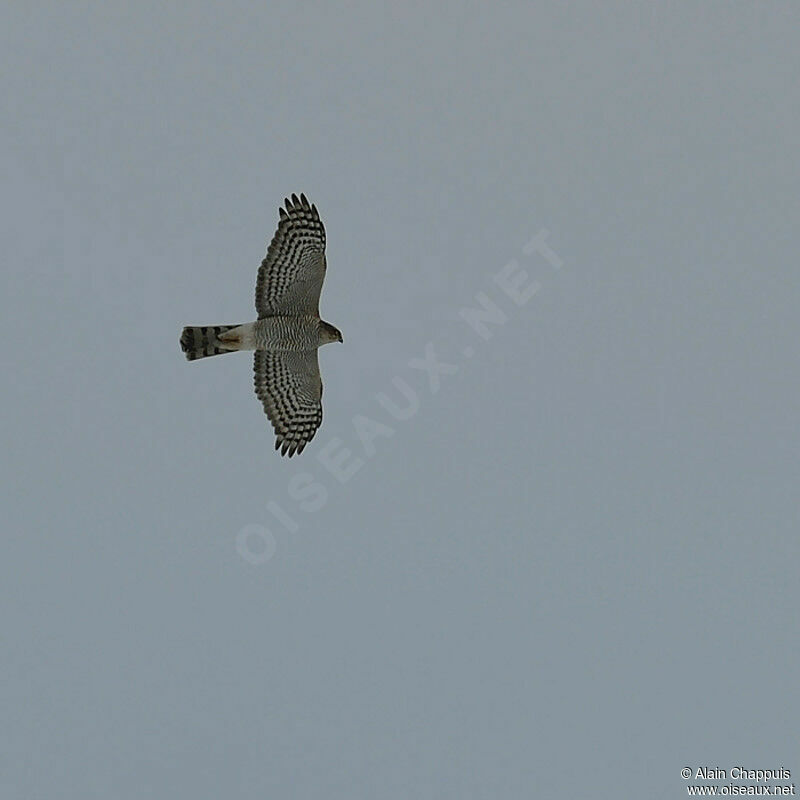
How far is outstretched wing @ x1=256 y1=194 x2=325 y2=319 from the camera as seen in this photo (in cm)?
2484

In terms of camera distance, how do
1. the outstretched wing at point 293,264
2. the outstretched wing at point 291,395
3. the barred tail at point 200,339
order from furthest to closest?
1. the outstretched wing at point 291,395
2. the barred tail at point 200,339
3. the outstretched wing at point 293,264

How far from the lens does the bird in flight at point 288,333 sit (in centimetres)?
2488

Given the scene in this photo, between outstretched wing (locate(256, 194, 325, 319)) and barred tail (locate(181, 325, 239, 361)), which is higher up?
outstretched wing (locate(256, 194, 325, 319))

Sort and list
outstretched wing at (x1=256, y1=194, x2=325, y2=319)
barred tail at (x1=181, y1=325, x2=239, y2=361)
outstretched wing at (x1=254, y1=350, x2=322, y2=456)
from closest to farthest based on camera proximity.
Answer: outstretched wing at (x1=256, y1=194, x2=325, y2=319), barred tail at (x1=181, y1=325, x2=239, y2=361), outstretched wing at (x1=254, y1=350, x2=322, y2=456)

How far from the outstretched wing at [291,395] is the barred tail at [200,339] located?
922 mm

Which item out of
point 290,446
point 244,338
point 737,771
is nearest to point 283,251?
point 244,338

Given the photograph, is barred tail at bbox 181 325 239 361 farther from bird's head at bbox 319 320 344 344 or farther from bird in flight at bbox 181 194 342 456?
bird's head at bbox 319 320 344 344

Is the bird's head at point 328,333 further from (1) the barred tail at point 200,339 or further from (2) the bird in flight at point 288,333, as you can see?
(1) the barred tail at point 200,339

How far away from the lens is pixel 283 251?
24.9 meters

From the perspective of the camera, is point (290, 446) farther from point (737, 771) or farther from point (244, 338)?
point (737, 771)

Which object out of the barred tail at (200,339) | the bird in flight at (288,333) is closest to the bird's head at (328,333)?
the bird in flight at (288,333)

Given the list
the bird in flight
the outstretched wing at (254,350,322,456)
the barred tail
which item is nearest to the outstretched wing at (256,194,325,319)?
the bird in flight

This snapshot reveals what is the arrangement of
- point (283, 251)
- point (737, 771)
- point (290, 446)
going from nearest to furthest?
point (283, 251), point (290, 446), point (737, 771)

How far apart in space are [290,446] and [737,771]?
44.7ft
